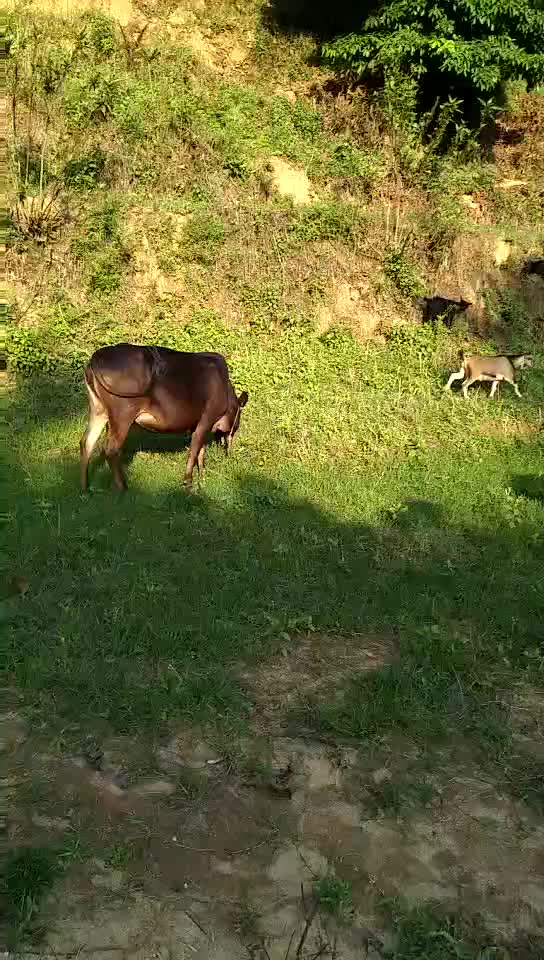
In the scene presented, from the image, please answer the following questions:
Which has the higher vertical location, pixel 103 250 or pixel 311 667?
pixel 311 667

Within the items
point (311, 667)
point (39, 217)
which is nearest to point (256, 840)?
point (311, 667)

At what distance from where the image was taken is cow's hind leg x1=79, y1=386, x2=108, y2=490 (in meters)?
9.05

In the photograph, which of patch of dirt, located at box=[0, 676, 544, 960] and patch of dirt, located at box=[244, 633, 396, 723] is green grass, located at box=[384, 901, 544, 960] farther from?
patch of dirt, located at box=[244, 633, 396, 723]

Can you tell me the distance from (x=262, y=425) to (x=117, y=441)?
123 inches

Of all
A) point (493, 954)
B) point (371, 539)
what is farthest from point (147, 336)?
point (493, 954)

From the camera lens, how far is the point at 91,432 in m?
9.15

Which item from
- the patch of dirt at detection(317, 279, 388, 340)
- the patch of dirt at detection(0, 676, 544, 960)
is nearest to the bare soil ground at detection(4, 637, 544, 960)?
the patch of dirt at detection(0, 676, 544, 960)

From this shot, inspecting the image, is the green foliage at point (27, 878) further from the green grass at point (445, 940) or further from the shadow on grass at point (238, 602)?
the green grass at point (445, 940)

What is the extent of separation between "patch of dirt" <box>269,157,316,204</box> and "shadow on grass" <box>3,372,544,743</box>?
37.0ft

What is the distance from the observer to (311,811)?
175 inches

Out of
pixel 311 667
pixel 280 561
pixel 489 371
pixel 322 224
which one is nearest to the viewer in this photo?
pixel 311 667

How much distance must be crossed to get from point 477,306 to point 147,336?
722cm

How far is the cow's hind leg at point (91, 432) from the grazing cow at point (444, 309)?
30.9 ft

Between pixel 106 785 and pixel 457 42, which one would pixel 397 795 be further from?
pixel 457 42
